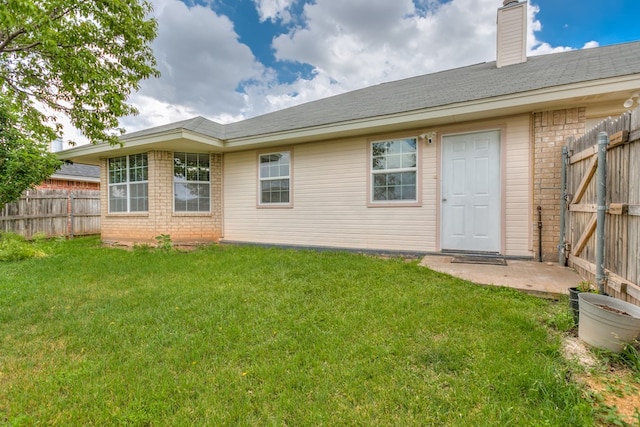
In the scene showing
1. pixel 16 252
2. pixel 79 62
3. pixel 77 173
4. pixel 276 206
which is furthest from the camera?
pixel 77 173

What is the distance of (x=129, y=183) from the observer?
8.27 meters

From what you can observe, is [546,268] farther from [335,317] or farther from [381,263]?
[335,317]

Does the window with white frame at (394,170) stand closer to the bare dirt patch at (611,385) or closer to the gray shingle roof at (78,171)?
the bare dirt patch at (611,385)

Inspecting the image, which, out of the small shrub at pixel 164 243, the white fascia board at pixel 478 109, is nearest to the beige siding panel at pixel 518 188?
the white fascia board at pixel 478 109

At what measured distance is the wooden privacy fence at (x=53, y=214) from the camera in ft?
30.0

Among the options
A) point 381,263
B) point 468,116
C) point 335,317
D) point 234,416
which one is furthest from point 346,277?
point 468,116

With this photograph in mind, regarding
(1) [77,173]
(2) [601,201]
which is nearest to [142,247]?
(2) [601,201]

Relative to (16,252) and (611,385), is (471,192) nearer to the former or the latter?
(611,385)

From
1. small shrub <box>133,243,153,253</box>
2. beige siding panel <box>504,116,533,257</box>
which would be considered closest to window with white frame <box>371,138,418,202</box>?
beige siding panel <box>504,116,533,257</box>

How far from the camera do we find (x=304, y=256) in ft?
19.8

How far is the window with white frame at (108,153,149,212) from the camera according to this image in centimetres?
798

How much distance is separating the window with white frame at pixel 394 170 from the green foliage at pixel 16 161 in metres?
9.11

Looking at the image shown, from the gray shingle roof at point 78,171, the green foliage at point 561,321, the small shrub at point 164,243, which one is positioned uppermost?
the gray shingle roof at point 78,171

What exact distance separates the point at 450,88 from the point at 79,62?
658 centimetres
